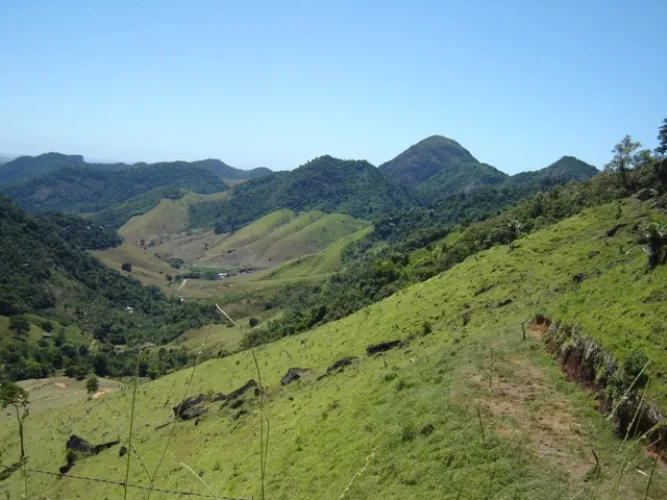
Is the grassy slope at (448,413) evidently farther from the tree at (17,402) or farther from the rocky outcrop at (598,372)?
the tree at (17,402)

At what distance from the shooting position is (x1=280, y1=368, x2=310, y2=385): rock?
4226 centimetres

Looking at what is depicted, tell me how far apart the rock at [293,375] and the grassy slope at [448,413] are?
38.4 inches

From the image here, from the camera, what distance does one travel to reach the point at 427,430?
20.3 metres

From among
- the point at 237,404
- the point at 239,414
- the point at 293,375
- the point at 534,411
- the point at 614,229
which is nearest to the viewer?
the point at 534,411

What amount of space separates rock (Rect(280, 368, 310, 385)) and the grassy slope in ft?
3.20

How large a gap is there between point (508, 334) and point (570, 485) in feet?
43.2

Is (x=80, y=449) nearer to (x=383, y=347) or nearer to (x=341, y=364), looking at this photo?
(x=341, y=364)

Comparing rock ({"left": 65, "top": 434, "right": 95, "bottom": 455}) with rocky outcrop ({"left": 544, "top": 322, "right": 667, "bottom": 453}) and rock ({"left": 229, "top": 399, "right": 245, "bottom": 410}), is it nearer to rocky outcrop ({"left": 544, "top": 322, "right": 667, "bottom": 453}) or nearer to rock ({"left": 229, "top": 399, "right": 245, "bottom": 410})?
rock ({"left": 229, "top": 399, "right": 245, "bottom": 410})

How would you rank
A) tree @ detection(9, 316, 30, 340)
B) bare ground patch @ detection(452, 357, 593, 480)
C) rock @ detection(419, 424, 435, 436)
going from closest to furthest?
bare ground patch @ detection(452, 357, 593, 480) → rock @ detection(419, 424, 435, 436) → tree @ detection(9, 316, 30, 340)

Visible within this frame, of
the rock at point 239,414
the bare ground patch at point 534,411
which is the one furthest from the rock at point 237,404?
the bare ground patch at point 534,411

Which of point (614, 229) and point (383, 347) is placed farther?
point (614, 229)

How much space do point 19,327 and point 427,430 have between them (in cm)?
16660

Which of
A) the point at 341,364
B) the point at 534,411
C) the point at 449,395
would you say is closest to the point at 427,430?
the point at 449,395

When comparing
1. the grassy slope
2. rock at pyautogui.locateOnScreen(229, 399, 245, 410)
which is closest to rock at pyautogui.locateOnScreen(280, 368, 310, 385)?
the grassy slope
